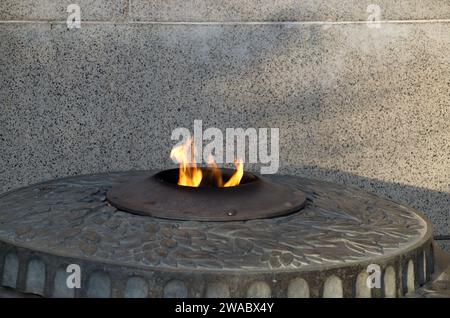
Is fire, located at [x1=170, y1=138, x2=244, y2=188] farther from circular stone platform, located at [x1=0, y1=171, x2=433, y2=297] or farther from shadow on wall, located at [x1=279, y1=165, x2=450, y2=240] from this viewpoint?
shadow on wall, located at [x1=279, y1=165, x2=450, y2=240]

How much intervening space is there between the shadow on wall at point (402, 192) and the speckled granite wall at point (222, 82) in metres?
0.02

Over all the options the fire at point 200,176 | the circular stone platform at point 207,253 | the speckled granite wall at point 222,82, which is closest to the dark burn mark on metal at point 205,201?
the circular stone platform at point 207,253

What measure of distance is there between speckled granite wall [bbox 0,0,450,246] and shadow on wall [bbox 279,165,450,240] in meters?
0.02

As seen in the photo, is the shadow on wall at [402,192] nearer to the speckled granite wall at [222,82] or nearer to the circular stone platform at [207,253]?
the speckled granite wall at [222,82]

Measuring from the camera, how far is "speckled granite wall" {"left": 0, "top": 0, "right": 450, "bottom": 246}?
16.5 ft

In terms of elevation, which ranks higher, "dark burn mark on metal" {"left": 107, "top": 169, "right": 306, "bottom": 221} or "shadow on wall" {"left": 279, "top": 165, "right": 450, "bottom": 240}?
"dark burn mark on metal" {"left": 107, "top": 169, "right": 306, "bottom": 221}

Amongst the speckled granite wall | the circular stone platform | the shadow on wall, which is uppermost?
the speckled granite wall

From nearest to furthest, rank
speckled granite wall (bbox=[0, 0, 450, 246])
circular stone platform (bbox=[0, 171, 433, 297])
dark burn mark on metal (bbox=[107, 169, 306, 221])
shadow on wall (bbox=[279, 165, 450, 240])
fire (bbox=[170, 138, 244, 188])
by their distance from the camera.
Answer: circular stone platform (bbox=[0, 171, 433, 297]) → dark burn mark on metal (bbox=[107, 169, 306, 221]) → fire (bbox=[170, 138, 244, 188]) → speckled granite wall (bbox=[0, 0, 450, 246]) → shadow on wall (bbox=[279, 165, 450, 240])

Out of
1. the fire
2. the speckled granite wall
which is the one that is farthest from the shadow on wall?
the fire

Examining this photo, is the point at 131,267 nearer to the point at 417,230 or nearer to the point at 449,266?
the point at 417,230

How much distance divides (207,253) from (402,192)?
2882mm
